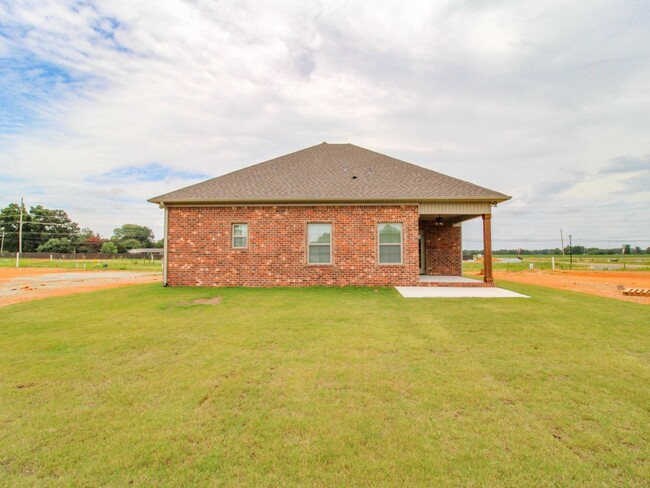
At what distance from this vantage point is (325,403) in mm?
3379

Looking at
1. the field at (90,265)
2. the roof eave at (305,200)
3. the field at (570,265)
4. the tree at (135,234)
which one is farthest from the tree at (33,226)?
the field at (570,265)

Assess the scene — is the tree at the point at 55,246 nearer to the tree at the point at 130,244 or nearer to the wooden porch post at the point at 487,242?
the tree at the point at 130,244

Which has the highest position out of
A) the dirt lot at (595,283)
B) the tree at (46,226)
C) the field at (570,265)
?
the tree at (46,226)

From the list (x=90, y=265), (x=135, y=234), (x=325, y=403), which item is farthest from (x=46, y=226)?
(x=325, y=403)

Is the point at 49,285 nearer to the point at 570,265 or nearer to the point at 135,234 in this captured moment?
the point at 570,265

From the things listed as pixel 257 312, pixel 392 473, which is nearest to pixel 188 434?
pixel 392 473

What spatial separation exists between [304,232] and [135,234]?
326 ft

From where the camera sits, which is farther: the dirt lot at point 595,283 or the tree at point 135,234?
the tree at point 135,234

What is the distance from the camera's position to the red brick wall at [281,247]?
41.5 ft

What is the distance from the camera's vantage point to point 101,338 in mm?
5816

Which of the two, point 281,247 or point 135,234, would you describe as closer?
point 281,247

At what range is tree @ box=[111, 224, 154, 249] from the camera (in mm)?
95125

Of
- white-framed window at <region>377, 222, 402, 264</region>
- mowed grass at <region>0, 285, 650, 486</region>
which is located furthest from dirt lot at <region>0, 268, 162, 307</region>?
white-framed window at <region>377, 222, 402, 264</region>

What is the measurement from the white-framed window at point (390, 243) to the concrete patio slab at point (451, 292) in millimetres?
1155
